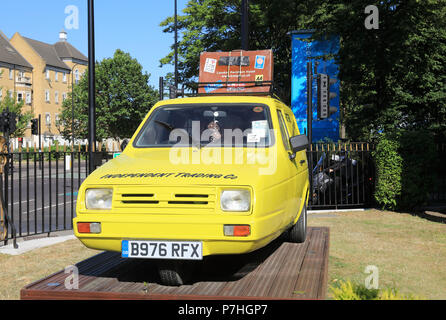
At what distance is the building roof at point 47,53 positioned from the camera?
85.0 meters

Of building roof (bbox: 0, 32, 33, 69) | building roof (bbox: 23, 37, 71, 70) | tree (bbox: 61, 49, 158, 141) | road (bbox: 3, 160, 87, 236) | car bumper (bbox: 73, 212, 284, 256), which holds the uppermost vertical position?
building roof (bbox: 23, 37, 71, 70)

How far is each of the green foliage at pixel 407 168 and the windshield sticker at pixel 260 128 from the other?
7548 mm

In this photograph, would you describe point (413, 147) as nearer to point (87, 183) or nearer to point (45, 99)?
point (87, 183)

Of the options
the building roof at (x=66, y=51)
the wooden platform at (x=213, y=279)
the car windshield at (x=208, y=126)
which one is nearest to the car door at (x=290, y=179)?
the car windshield at (x=208, y=126)

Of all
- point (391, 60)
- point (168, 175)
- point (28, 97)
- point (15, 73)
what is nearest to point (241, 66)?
point (391, 60)

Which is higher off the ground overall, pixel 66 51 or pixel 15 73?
pixel 66 51

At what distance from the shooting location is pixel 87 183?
4.65 meters

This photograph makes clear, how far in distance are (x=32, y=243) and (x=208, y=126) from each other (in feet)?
14.9

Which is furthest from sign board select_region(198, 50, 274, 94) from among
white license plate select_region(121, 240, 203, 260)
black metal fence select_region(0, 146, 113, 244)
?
white license plate select_region(121, 240, 203, 260)

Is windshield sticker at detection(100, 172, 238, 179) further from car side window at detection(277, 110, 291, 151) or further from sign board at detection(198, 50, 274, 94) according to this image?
sign board at detection(198, 50, 274, 94)

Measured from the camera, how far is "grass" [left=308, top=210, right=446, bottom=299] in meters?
6.14

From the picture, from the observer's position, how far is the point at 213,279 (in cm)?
471

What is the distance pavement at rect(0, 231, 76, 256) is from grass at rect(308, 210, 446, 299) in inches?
187

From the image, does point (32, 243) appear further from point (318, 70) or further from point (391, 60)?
point (318, 70)
